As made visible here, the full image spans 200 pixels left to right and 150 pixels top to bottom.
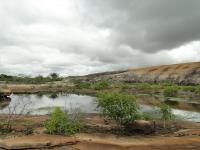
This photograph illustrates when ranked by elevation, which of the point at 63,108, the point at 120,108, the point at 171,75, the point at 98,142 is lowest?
the point at 98,142

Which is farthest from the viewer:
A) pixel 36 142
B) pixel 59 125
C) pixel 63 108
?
pixel 63 108

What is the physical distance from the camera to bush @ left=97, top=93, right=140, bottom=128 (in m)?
18.2

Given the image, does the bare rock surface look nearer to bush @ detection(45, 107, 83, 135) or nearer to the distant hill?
bush @ detection(45, 107, 83, 135)

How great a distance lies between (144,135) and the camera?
18031 mm

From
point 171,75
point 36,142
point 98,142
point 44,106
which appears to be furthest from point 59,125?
point 171,75

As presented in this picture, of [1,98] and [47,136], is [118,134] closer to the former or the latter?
[47,136]

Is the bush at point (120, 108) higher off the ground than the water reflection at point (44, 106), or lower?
higher

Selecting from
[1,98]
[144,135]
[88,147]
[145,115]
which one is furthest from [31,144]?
[1,98]

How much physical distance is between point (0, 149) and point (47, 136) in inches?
104

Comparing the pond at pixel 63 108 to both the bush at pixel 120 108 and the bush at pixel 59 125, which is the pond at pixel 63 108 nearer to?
the bush at pixel 120 108

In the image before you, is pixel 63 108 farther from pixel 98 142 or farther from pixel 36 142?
pixel 36 142

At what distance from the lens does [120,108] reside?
18.1 metres

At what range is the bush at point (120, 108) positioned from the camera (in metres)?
18.2

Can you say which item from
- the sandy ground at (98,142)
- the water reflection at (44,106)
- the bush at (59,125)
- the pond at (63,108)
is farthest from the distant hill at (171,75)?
the bush at (59,125)
